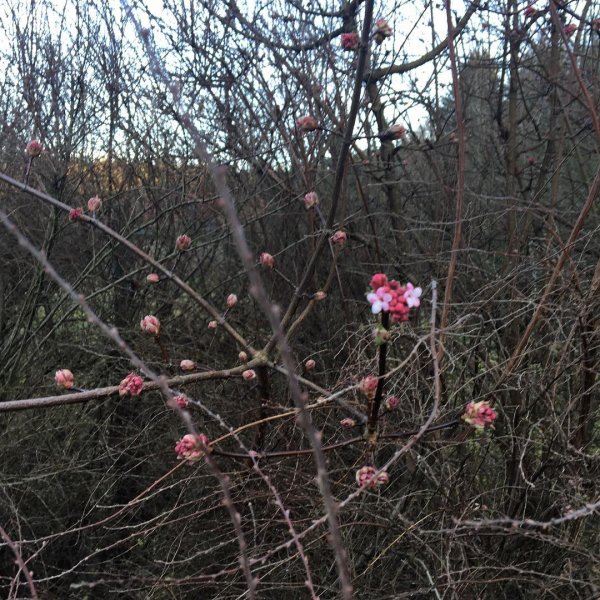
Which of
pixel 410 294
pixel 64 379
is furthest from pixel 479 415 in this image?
pixel 64 379

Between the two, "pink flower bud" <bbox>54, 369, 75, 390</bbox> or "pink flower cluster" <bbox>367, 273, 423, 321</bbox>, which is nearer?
"pink flower cluster" <bbox>367, 273, 423, 321</bbox>

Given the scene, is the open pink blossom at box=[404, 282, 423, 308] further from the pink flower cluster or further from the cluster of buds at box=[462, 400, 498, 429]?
the cluster of buds at box=[462, 400, 498, 429]

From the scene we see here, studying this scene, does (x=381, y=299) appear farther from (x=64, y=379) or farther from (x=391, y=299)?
(x=64, y=379)

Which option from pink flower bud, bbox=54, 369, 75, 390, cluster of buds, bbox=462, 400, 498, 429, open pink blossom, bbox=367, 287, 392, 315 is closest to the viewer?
open pink blossom, bbox=367, 287, 392, 315

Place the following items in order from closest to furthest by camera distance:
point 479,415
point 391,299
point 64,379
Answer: point 391,299 → point 479,415 → point 64,379

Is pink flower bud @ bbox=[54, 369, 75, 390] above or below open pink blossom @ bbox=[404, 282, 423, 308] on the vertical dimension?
below

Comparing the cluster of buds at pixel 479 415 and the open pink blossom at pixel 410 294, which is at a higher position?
the open pink blossom at pixel 410 294

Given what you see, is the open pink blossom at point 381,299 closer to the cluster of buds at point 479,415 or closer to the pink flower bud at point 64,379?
the cluster of buds at point 479,415

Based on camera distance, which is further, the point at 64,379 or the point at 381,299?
the point at 64,379

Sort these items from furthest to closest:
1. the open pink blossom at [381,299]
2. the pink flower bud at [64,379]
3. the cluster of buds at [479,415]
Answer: the pink flower bud at [64,379] < the cluster of buds at [479,415] < the open pink blossom at [381,299]

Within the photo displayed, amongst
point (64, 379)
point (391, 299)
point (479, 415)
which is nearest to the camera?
point (391, 299)

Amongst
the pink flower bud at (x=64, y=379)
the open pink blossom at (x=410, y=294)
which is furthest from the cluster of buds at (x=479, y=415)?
the pink flower bud at (x=64, y=379)

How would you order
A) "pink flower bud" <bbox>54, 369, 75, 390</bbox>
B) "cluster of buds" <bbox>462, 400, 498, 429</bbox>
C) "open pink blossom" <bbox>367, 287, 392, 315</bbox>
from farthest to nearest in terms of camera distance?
"pink flower bud" <bbox>54, 369, 75, 390</bbox>, "cluster of buds" <bbox>462, 400, 498, 429</bbox>, "open pink blossom" <bbox>367, 287, 392, 315</bbox>

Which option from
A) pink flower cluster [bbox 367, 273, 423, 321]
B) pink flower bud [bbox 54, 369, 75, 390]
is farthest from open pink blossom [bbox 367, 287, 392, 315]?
pink flower bud [bbox 54, 369, 75, 390]
